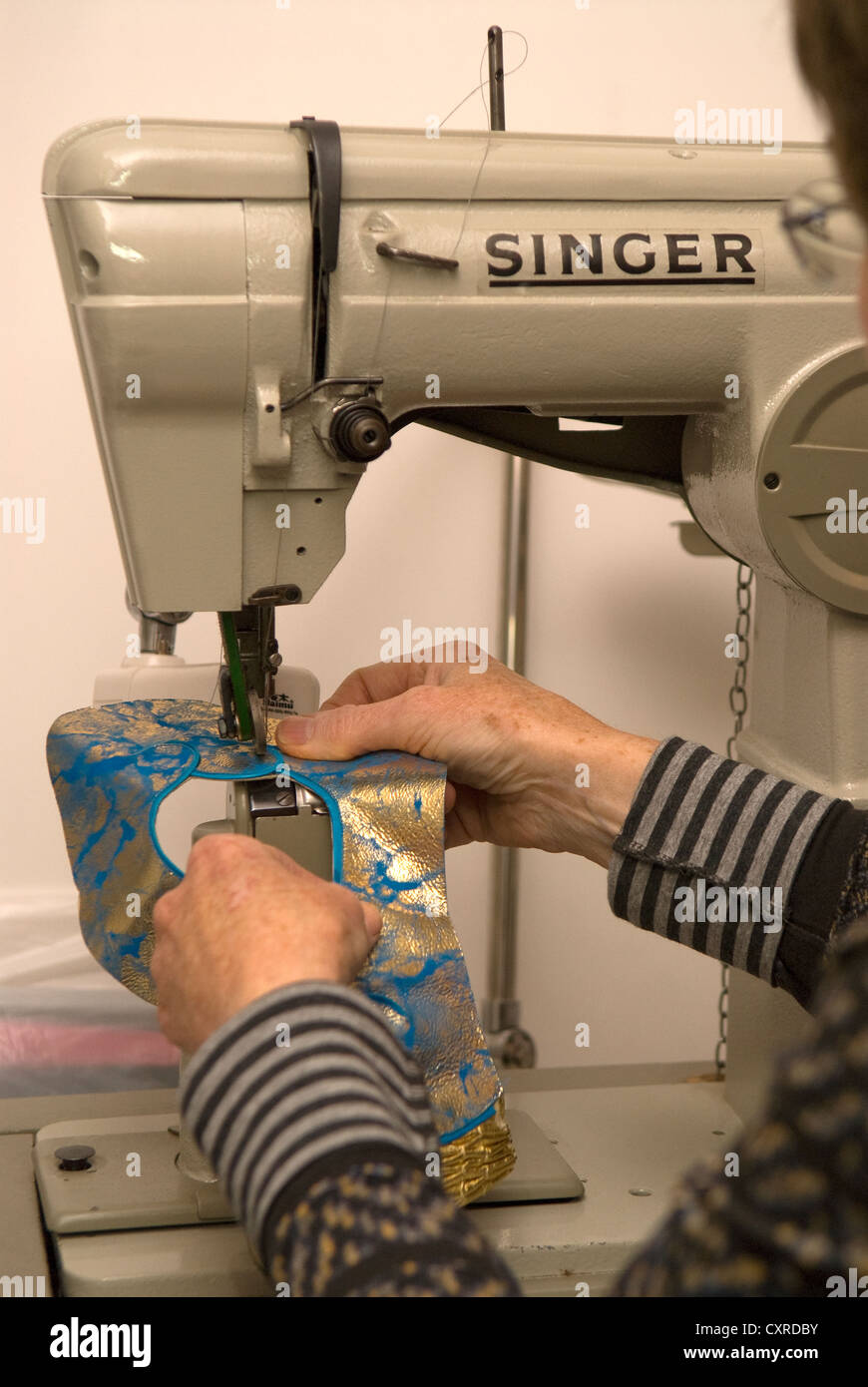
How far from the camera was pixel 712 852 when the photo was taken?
3.18 feet

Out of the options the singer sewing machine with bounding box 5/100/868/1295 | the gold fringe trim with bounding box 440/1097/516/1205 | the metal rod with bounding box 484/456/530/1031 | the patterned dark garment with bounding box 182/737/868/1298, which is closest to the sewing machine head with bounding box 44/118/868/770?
the singer sewing machine with bounding box 5/100/868/1295

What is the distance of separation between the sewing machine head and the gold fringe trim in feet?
1.11

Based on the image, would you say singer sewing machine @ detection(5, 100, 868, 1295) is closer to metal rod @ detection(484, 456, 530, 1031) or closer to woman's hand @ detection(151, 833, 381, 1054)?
woman's hand @ detection(151, 833, 381, 1054)

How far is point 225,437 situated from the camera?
0.94 metres

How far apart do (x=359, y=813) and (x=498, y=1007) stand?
0.94 m

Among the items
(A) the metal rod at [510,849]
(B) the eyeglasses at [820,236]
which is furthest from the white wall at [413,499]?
(B) the eyeglasses at [820,236]

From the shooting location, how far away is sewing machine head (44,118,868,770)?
0.90 metres

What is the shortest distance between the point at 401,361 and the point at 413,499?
764 mm

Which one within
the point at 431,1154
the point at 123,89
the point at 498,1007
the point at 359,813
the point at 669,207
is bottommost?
the point at 498,1007

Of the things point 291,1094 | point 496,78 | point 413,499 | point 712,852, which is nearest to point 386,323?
point 496,78

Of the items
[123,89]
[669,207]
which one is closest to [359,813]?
[669,207]

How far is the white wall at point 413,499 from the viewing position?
1585 millimetres

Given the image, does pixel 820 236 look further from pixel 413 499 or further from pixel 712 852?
pixel 413 499

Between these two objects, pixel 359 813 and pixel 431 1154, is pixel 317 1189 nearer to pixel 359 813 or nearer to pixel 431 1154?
pixel 431 1154
